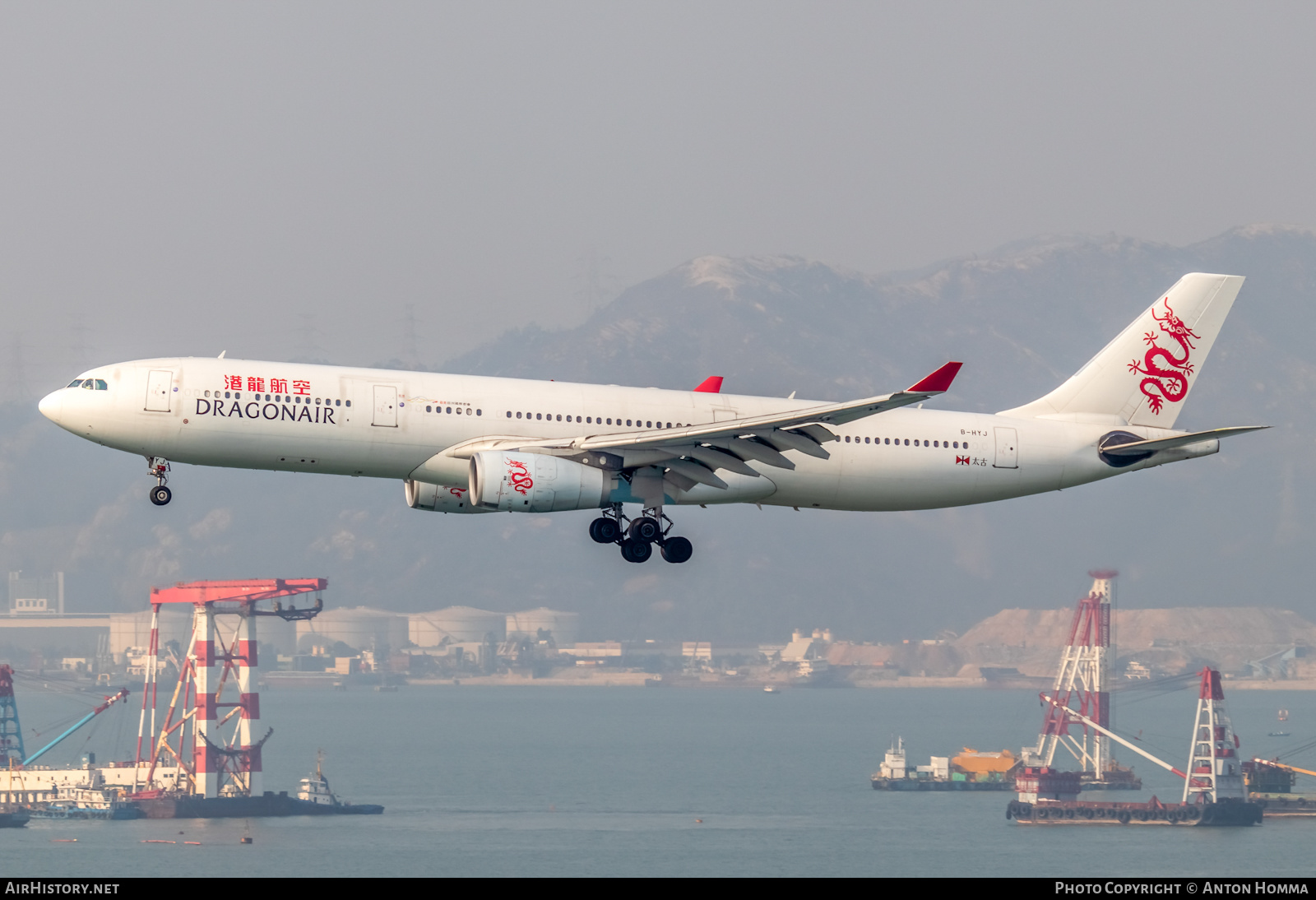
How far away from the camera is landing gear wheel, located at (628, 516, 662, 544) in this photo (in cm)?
5553

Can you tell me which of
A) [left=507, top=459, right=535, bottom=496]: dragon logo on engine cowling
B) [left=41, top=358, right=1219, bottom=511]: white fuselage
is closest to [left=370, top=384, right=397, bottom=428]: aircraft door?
[left=41, top=358, right=1219, bottom=511]: white fuselage

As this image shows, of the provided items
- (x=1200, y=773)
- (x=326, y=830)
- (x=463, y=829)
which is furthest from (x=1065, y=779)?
(x=326, y=830)

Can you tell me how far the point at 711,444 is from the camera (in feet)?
174

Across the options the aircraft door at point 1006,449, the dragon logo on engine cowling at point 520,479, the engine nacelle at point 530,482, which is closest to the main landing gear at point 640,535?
the engine nacelle at point 530,482

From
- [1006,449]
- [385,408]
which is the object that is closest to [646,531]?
[385,408]

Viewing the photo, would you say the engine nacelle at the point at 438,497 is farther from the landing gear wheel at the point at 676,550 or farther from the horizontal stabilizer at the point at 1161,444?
the horizontal stabilizer at the point at 1161,444

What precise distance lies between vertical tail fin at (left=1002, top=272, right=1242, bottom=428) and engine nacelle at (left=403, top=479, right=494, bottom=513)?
19.5 meters

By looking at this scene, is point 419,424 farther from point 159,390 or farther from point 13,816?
point 13,816

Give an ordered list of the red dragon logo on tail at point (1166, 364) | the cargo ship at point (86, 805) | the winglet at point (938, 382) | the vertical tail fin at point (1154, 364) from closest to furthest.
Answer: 1. the winglet at point (938, 382)
2. the vertical tail fin at point (1154, 364)
3. the red dragon logo on tail at point (1166, 364)
4. the cargo ship at point (86, 805)

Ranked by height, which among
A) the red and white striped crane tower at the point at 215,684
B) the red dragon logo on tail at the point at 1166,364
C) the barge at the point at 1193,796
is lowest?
the barge at the point at 1193,796

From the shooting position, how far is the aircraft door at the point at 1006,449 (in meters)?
59.3

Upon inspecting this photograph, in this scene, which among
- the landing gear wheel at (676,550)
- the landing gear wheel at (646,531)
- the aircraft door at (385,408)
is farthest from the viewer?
the landing gear wheel at (676,550)

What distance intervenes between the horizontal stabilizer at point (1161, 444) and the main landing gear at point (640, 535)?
15598 mm

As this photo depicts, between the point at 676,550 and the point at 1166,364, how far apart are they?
20.5 m
